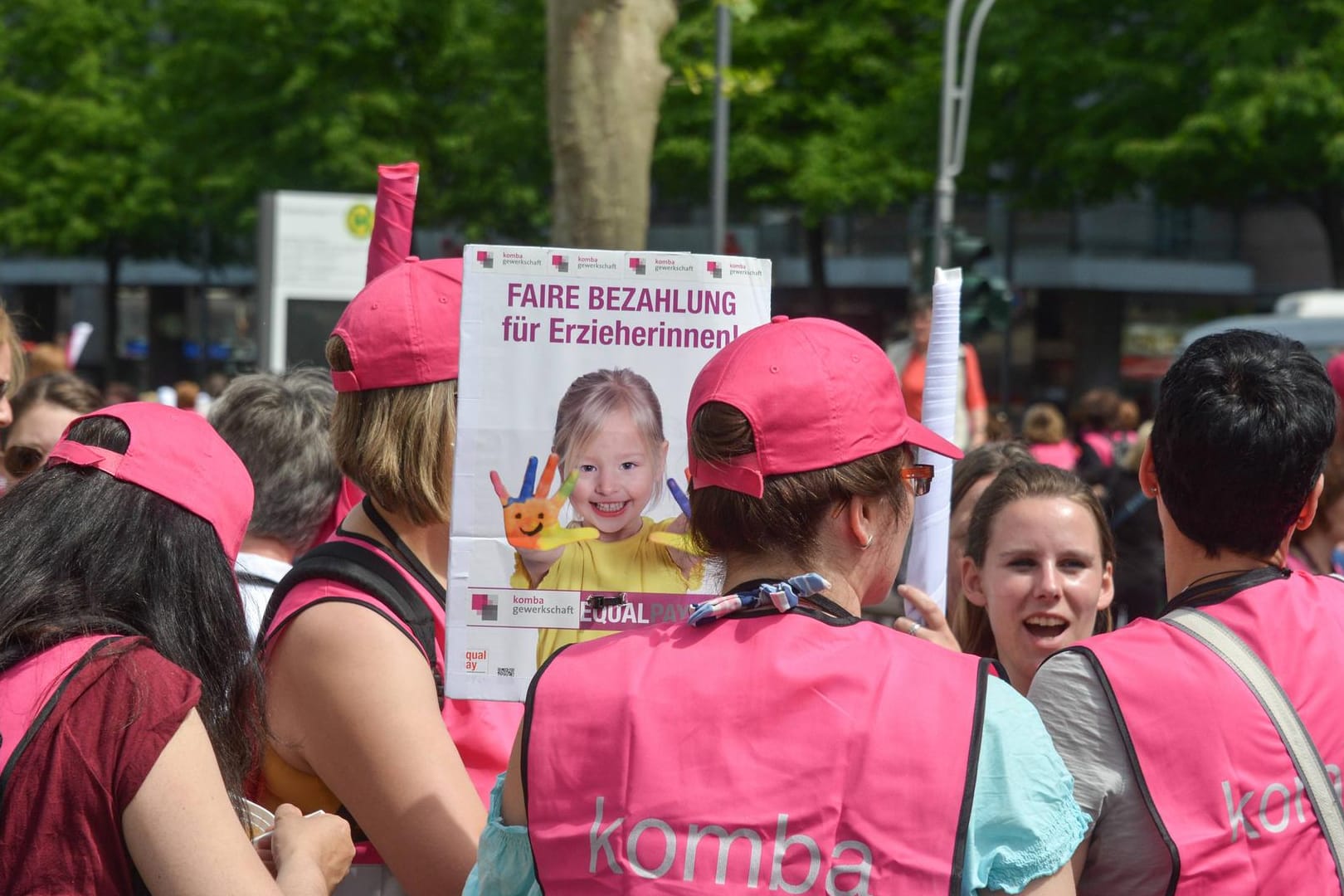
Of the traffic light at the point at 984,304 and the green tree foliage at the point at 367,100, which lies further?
the green tree foliage at the point at 367,100

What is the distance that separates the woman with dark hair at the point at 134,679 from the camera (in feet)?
6.17

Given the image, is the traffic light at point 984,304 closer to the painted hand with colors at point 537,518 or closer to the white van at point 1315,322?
the white van at point 1315,322

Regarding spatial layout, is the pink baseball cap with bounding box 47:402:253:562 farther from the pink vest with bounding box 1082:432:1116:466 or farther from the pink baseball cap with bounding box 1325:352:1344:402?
the pink vest with bounding box 1082:432:1116:466

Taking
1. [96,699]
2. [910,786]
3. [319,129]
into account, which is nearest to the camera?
[910,786]

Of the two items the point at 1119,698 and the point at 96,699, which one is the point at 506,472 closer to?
the point at 96,699

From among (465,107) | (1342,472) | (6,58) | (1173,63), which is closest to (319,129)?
(465,107)

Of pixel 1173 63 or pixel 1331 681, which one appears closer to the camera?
pixel 1331 681

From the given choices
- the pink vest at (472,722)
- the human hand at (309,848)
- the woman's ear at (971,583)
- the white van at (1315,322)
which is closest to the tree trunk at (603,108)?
the woman's ear at (971,583)

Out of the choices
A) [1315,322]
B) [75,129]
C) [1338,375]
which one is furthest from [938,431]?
[75,129]

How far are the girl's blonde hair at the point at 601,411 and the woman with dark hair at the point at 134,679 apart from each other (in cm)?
48

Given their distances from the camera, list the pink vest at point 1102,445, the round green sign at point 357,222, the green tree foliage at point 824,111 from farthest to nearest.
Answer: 1. the green tree foliage at point 824,111
2. the round green sign at point 357,222
3. the pink vest at point 1102,445

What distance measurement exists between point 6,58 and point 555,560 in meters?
33.8

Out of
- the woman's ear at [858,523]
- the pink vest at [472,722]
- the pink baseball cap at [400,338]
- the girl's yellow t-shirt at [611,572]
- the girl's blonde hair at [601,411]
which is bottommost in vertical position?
the pink vest at [472,722]

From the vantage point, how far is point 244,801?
7.14ft
